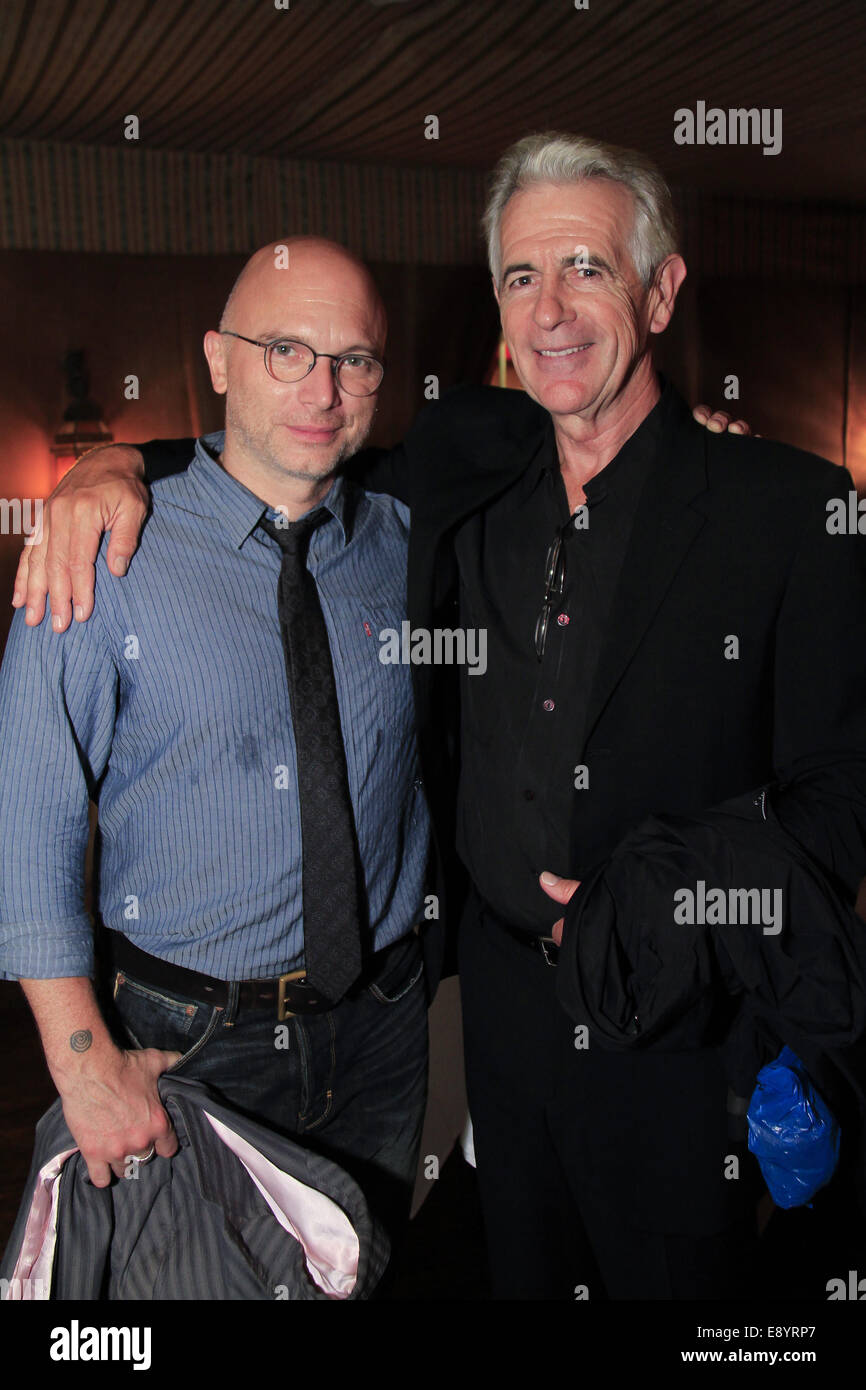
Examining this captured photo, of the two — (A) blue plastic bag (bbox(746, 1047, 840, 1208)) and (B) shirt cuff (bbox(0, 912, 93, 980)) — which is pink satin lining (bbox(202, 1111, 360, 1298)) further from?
(A) blue plastic bag (bbox(746, 1047, 840, 1208))

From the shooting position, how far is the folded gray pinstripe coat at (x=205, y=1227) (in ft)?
4.74

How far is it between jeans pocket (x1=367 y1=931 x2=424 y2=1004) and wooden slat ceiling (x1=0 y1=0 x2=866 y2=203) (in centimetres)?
322

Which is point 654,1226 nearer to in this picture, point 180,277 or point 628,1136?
point 628,1136

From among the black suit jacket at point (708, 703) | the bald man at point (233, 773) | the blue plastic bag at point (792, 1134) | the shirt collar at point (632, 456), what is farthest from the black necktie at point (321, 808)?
the blue plastic bag at point (792, 1134)

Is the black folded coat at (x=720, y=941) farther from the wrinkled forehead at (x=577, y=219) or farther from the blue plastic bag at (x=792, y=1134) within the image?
the wrinkled forehead at (x=577, y=219)

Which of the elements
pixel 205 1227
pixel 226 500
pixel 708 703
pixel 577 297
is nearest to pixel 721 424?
pixel 577 297

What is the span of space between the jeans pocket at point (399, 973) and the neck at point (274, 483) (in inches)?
27.2

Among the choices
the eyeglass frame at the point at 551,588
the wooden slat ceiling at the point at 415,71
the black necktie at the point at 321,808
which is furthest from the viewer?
the wooden slat ceiling at the point at 415,71

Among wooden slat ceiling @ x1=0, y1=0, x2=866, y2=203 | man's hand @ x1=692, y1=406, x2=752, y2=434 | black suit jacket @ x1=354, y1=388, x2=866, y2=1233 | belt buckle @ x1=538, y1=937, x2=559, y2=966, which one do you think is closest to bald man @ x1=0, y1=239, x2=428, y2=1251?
belt buckle @ x1=538, y1=937, x2=559, y2=966

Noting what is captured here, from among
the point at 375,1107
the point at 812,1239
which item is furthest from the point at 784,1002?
the point at 812,1239

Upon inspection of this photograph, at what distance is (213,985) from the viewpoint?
1632 millimetres

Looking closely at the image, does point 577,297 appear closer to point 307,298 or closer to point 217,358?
point 307,298

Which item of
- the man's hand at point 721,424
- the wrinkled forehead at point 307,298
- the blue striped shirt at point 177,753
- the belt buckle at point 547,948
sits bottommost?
the belt buckle at point 547,948
